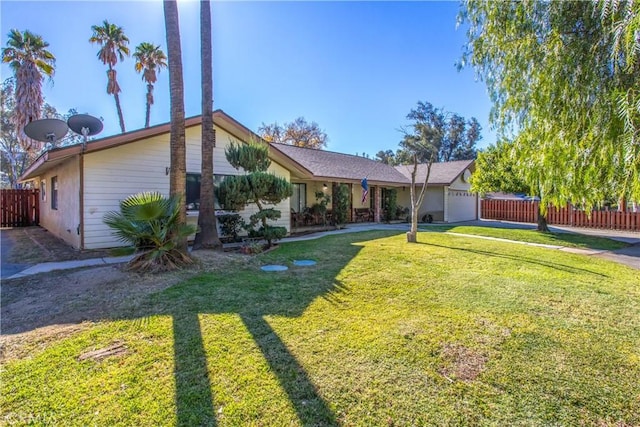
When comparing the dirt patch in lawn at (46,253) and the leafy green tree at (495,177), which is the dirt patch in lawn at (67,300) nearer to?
the dirt patch in lawn at (46,253)

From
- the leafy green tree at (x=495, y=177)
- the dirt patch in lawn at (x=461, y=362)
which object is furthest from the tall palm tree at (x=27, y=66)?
the leafy green tree at (x=495, y=177)

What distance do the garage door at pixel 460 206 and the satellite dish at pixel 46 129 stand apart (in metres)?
20.2

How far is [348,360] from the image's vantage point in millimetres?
3148

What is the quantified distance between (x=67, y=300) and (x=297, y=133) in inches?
1286

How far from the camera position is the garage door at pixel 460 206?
2155 cm

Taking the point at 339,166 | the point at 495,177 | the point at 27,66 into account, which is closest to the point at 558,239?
the point at 495,177

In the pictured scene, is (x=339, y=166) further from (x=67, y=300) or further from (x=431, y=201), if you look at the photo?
(x=67, y=300)

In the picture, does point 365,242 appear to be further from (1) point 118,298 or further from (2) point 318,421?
(2) point 318,421

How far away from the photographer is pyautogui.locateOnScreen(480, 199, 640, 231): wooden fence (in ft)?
52.9

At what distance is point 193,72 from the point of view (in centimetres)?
1323

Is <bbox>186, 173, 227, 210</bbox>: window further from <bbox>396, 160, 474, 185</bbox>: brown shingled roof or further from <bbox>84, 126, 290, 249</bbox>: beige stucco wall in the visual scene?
<bbox>396, 160, 474, 185</bbox>: brown shingled roof

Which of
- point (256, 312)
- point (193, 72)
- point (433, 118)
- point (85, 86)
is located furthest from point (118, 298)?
point (433, 118)

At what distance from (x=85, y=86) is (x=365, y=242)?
21333 mm

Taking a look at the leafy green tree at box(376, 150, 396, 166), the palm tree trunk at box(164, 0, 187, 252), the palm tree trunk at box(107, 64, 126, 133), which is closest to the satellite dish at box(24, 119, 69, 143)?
the palm tree trunk at box(164, 0, 187, 252)
